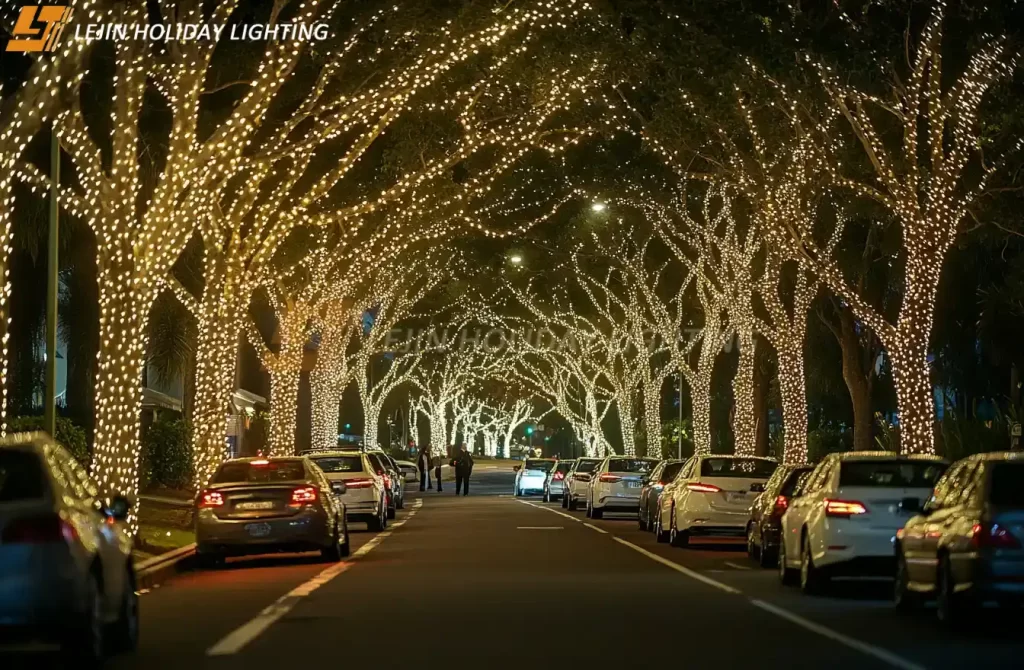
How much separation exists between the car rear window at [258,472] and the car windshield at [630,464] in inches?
694

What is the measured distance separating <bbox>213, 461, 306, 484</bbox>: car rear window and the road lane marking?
4.81ft

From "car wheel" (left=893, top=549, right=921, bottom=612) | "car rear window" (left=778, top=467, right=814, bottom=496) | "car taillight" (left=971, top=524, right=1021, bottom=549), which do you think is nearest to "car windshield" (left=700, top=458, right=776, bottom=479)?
"car rear window" (left=778, top=467, right=814, bottom=496)

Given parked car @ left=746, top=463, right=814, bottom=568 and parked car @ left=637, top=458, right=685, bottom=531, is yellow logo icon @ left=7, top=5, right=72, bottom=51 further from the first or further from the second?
parked car @ left=637, top=458, right=685, bottom=531

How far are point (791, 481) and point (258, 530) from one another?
7161 mm

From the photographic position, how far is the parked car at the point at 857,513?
19.5m

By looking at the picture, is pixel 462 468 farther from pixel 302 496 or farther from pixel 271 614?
pixel 271 614

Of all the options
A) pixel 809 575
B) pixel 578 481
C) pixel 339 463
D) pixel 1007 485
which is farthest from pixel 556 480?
pixel 1007 485

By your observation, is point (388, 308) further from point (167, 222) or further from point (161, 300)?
point (167, 222)

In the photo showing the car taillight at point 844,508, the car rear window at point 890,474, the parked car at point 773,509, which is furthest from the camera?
the parked car at point 773,509

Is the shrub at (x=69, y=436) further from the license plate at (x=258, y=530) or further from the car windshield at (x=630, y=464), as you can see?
the car windshield at (x=630, y=464)

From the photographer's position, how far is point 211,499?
982 inches

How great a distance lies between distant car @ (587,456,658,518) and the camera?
4203cm

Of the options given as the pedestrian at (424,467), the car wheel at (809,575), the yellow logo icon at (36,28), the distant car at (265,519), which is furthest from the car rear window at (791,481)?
the pedestrian at (424,467)

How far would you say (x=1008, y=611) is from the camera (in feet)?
57.9
